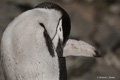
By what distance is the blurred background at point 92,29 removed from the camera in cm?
684

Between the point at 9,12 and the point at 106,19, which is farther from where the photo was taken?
the point at 106,19

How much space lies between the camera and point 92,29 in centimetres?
868

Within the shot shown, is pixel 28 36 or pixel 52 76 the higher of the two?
pixel 28 36

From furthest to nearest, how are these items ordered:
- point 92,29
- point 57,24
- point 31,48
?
point 92,29
point 57,24
point 31,48

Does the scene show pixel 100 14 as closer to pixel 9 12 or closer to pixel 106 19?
pixel 106 19


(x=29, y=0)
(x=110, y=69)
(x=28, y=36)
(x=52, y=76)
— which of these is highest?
(x=28, y=36)

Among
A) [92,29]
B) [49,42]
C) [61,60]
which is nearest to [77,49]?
[61,60]

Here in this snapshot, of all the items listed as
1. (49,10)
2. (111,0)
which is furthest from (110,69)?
(49,10)

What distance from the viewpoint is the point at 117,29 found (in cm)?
902

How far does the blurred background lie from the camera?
6844 mm

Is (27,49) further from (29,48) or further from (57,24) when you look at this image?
(57,24)

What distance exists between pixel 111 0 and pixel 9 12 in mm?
2858

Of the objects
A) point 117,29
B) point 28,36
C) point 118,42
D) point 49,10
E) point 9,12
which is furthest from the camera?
point 117,29

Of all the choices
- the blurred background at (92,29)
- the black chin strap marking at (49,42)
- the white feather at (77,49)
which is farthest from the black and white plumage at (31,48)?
the blurred background at (92,29)
